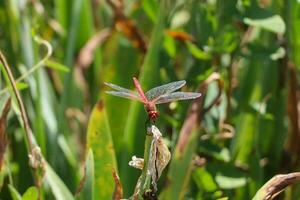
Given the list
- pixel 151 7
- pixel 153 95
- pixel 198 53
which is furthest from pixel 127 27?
pixel 153 95

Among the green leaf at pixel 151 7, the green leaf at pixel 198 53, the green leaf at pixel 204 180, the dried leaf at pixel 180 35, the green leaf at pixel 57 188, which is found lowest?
the green leaf at pixel 204 180

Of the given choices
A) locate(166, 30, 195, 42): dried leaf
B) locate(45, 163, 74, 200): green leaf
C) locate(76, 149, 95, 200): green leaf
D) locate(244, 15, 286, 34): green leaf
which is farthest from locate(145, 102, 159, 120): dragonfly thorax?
locate(166, 30, 195, 42): dried leaf

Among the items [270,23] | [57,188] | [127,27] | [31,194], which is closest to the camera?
[31,194]

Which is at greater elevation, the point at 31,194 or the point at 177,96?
the point at 177,96

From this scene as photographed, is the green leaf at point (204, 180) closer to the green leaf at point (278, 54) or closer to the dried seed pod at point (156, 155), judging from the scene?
the green leaf at point (278, 54)

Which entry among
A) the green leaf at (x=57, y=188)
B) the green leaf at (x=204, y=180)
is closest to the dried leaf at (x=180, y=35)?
the green leaf at (x=204, y=180)

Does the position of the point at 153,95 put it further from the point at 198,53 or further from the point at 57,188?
the point at 198,53

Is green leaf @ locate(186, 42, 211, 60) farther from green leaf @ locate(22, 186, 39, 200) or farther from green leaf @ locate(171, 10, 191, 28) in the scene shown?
green leaf @ locate(22, 186, 39, 200)
